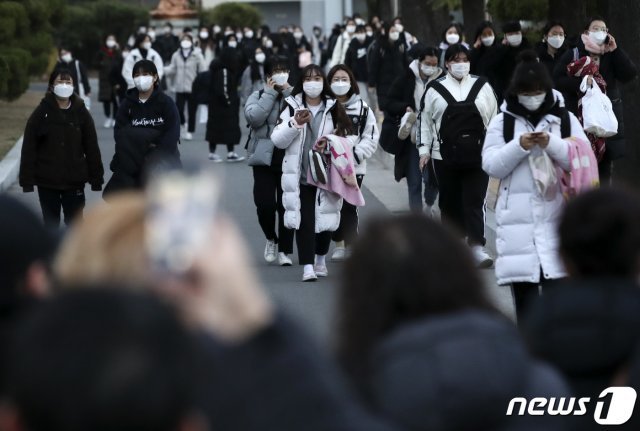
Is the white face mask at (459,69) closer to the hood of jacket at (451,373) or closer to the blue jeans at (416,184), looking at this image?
the blue jeans at (416,184)

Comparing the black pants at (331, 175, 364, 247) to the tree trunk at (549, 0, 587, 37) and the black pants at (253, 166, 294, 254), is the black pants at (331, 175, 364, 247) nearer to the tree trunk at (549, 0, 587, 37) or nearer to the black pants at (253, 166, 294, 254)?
the black pants at (253, 166, 294, 254)

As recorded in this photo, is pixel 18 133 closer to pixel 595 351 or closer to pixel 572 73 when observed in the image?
pixel 572 73

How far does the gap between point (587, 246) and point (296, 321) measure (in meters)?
1.47

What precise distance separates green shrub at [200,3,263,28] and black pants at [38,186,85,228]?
44735 mm

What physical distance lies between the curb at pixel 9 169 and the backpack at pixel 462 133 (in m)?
7.45

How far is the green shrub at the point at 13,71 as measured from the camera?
987 inches

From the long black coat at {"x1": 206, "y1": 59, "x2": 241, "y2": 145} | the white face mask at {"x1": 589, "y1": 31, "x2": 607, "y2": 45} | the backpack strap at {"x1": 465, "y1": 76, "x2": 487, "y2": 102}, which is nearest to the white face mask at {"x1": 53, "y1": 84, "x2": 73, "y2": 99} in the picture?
the backpack strap at {"x1": 465, "y1": 76, "x2": 487, "y2": 102}

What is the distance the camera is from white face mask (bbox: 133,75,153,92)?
38.2 feet

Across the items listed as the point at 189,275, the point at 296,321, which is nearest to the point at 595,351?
the point at 296,321

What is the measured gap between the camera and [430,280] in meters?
3.17

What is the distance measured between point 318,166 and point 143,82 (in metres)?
1.56

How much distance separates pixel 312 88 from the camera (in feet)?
37.0

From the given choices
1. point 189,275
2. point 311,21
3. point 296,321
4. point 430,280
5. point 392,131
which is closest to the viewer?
point 189,275

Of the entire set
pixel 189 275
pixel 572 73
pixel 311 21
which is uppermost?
pixel 189 275
